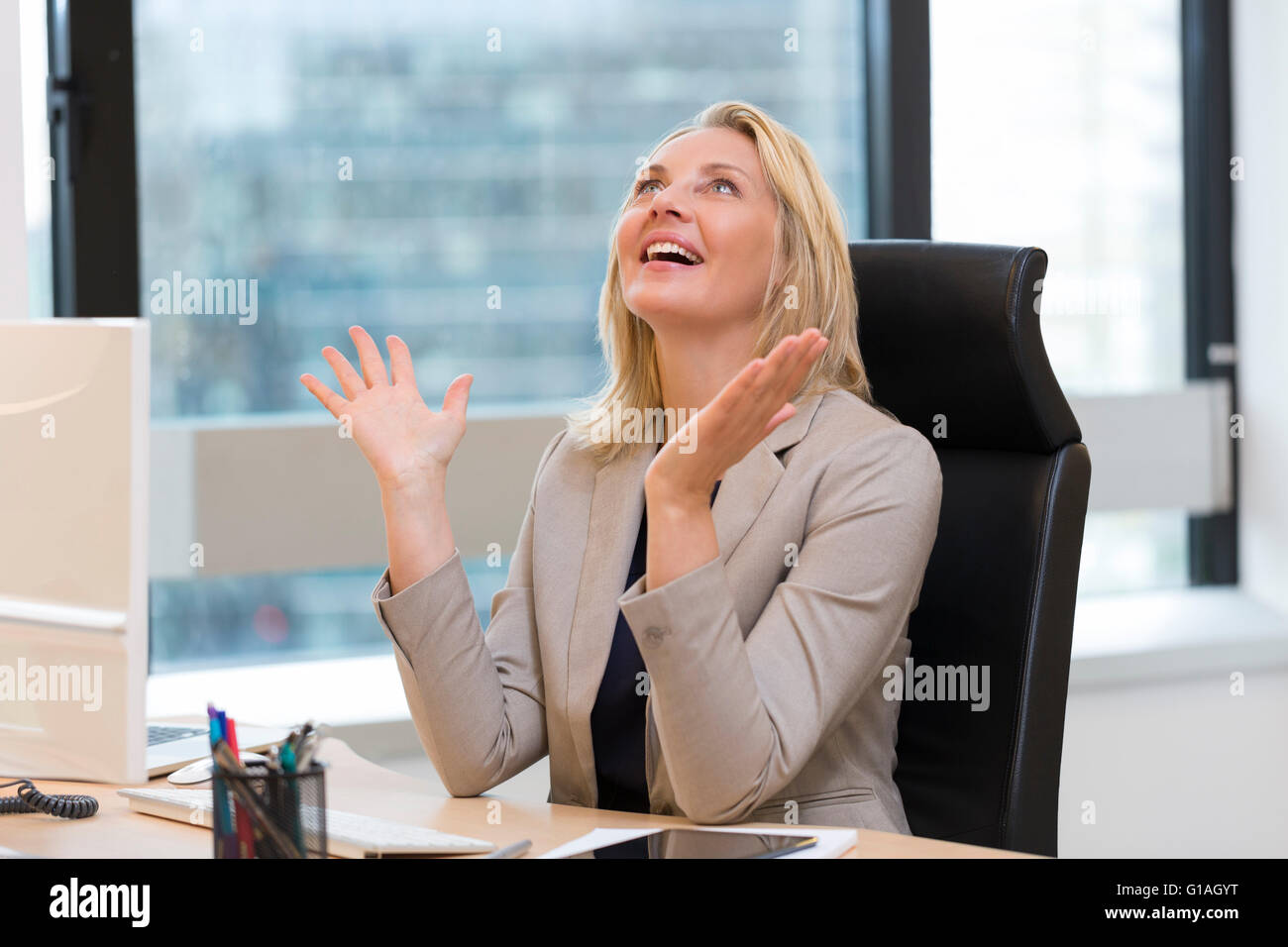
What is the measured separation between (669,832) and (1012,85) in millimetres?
2508

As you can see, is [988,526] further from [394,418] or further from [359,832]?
[359,832]

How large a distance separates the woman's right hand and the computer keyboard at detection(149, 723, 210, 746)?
1.44 feet

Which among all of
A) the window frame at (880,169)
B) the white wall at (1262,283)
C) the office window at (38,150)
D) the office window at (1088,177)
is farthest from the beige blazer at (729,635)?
the white wall at (1262,283)

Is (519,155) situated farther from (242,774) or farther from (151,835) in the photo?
(242,774)

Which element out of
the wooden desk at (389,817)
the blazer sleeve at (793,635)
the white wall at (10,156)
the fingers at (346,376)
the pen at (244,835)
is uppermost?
the white wall at (10,156)

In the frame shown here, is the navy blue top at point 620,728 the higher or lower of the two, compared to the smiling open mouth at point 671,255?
lower

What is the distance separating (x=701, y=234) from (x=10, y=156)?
1353mm

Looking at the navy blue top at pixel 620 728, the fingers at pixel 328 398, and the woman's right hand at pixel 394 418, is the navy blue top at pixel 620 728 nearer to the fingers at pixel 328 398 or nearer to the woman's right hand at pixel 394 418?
the woman's right hand at pixel 394 418

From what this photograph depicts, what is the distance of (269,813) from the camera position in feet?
3.10

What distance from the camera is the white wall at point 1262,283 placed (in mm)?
3193

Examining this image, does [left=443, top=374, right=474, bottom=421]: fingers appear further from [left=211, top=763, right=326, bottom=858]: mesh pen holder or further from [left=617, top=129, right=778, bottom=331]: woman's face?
[left=211, top=763, right=326, bottom=858]: mesh pen holder

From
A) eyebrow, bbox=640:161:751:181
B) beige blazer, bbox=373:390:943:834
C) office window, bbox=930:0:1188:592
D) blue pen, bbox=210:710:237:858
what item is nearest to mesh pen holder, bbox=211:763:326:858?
blue pen, bbox=210:710:237:858

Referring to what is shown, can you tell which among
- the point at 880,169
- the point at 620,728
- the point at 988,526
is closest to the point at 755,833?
the point at 620,728

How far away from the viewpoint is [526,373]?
9.21 feet
